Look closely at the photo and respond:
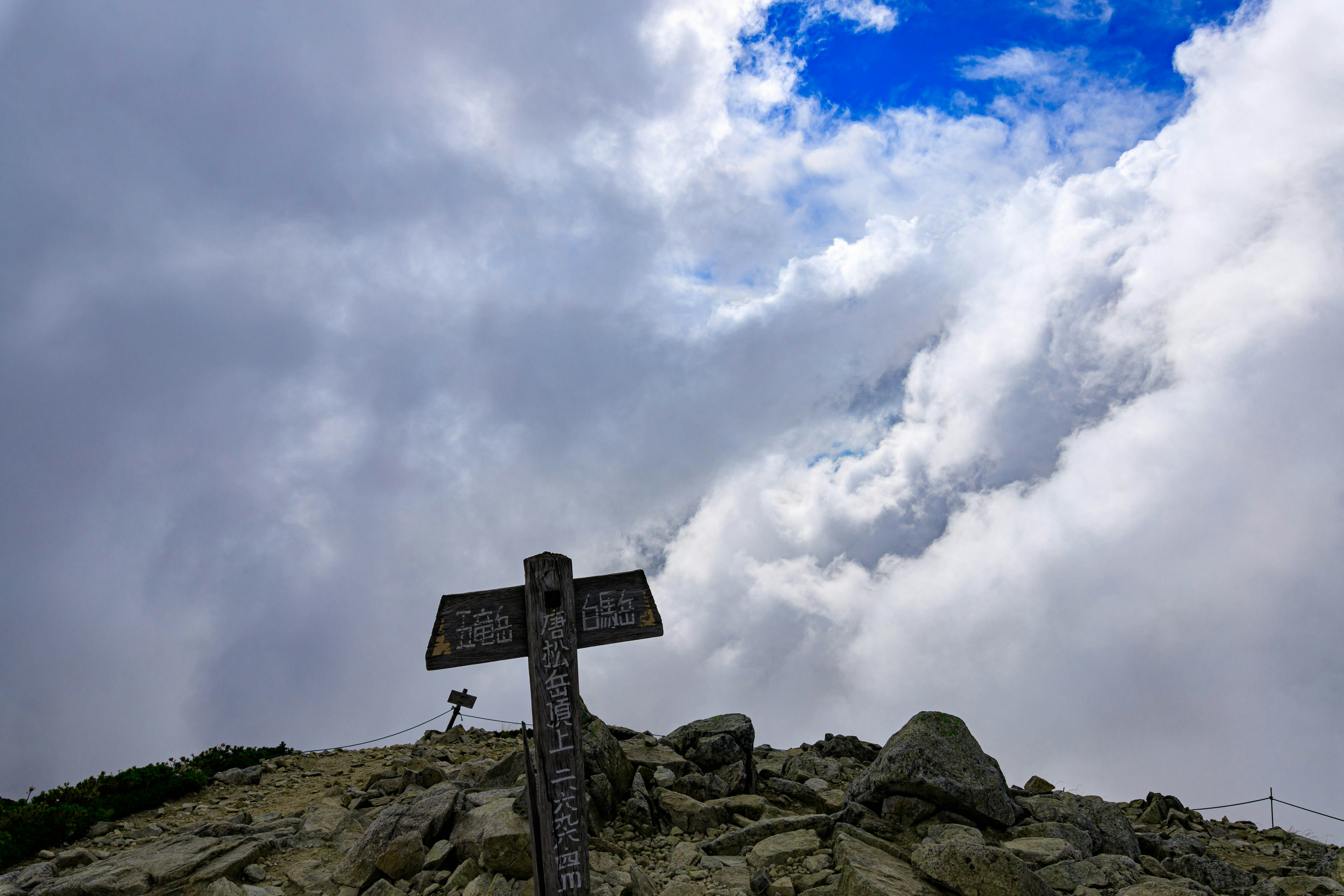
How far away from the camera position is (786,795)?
46.0ft

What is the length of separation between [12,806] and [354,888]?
10.8 metres

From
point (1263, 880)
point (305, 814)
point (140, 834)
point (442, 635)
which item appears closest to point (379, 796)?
point (305, 814)

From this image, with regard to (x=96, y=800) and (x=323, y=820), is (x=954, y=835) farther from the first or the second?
(x=96, y=800)

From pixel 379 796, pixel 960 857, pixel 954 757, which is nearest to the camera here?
pixel 960 857

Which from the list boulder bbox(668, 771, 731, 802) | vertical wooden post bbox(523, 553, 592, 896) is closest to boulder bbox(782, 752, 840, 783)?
boulder bbox(668, 771, 731, 802)

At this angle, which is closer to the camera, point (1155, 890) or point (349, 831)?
point (1155, 890)

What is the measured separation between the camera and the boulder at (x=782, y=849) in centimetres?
1038

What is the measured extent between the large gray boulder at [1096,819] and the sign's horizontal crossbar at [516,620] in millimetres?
8311

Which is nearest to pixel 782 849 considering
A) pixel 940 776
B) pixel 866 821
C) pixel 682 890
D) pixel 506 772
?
pixel 682 890

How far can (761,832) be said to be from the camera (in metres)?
11.3

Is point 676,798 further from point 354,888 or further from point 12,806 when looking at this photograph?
point 12,806

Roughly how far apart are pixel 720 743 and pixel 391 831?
19.9ft

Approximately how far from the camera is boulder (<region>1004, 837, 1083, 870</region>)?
10.4 m

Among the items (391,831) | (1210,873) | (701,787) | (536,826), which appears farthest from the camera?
(701,787)
